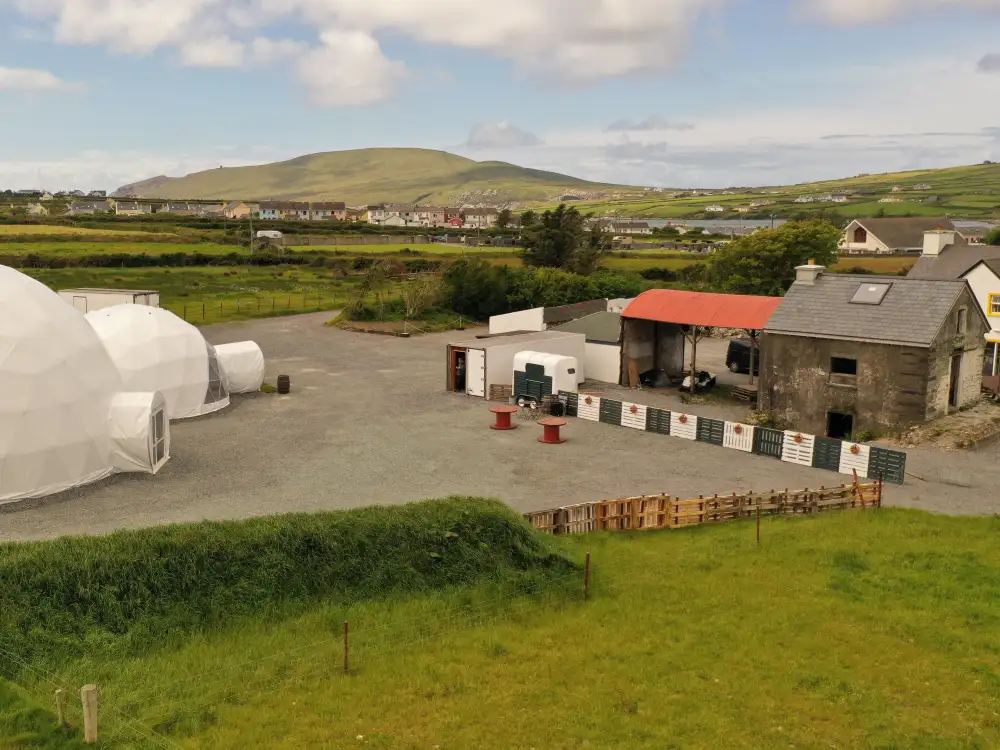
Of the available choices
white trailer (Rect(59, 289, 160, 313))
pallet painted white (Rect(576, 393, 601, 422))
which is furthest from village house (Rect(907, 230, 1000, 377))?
white trailer (Rect(59, 289, 160, 313))

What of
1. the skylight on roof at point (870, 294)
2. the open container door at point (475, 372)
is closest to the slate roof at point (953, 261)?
the skylight on roof at point (870, 294)

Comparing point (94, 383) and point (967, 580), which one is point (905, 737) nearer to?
point (967, 580)

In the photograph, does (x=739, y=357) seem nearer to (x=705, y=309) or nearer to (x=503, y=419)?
(x=705, y=309)

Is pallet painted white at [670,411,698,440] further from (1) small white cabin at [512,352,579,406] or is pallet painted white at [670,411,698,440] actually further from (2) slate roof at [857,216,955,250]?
(2) slate roof at [857,216,955,250]

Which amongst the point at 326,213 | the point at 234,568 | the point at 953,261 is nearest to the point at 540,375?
the point at 234,568

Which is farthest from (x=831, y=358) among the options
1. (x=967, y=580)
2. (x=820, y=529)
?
(x=967, y=580)

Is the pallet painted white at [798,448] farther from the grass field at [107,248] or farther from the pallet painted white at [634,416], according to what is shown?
the grass field at [107,248]

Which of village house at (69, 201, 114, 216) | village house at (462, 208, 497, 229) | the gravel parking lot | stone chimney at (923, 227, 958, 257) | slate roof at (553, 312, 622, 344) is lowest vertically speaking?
the gravel parking lot
